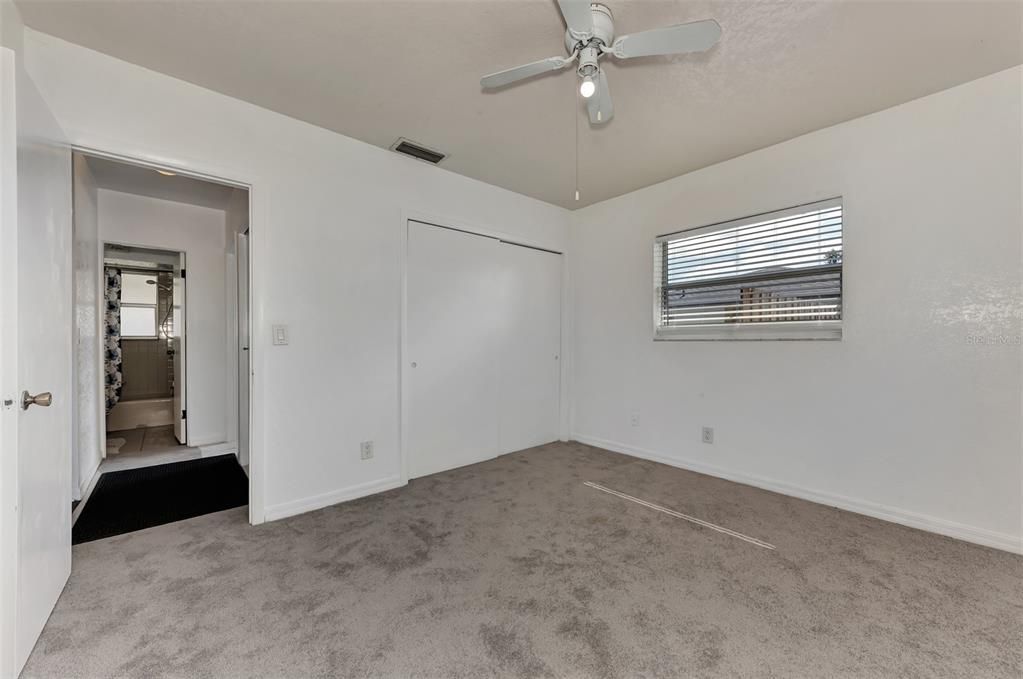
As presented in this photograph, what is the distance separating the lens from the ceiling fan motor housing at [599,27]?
1.65 metres

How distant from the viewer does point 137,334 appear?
279 inches

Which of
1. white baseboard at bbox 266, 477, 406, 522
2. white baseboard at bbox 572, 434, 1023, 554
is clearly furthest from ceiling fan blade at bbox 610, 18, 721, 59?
white baseboard at bbox 266, 477, 406, 522

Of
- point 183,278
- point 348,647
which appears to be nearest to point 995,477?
point 348,647

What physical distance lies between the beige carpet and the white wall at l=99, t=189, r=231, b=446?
6.85 ft

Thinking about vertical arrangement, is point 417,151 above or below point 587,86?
above

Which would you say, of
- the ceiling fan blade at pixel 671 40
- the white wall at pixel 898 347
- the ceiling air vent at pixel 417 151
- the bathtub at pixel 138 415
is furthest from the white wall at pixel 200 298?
the white wall at pixel 898 347

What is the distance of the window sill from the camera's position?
2.72m

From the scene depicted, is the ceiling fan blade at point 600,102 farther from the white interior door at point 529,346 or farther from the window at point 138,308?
the window at point 138,308

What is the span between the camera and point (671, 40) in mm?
1558

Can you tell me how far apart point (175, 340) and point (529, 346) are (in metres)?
3.74

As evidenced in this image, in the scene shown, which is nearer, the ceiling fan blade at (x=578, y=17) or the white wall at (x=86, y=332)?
the ceiling fan blade at (x=578, y=17)

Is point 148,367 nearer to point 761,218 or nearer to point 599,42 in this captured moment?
point 599,42

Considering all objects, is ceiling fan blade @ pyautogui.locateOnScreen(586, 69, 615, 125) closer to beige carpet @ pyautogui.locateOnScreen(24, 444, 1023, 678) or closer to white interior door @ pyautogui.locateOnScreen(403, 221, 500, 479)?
white interior door @ pyautogui.locateOnScreen(403, 221, 500, 479)

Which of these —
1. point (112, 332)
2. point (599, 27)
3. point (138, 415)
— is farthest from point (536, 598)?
point (138, 415)
